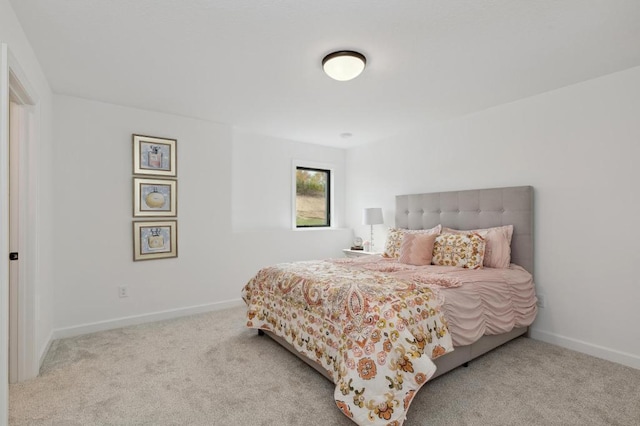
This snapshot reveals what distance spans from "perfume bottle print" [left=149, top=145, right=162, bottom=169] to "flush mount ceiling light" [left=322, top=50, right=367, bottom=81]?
2285 mm

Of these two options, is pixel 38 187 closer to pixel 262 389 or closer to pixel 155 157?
pixel 155 157

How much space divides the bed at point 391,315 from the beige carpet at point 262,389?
0.59 feet

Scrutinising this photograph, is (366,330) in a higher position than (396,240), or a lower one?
lower

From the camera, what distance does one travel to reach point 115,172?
11.5 feet

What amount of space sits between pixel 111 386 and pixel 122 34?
7.90 ft

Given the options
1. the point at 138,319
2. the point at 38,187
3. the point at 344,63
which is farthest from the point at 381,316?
the point at 138,319

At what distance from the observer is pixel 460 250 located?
3.20 metres

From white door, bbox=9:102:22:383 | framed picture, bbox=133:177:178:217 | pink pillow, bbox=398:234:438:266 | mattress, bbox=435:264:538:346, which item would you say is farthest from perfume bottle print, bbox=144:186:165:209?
mattress, bbox=435:264:538:346

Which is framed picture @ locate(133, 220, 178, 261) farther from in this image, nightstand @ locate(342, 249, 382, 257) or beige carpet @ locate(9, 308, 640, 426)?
nightstand @ locate(342, 249, 382, 257)

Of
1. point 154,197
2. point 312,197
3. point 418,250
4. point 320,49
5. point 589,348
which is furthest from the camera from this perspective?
point 312,197

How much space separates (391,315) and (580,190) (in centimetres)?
227

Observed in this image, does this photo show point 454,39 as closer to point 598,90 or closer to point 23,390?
point 598,90

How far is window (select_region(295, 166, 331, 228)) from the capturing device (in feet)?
17.2

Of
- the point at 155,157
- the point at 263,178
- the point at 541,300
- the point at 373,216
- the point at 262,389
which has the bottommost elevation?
the point at 262,389
